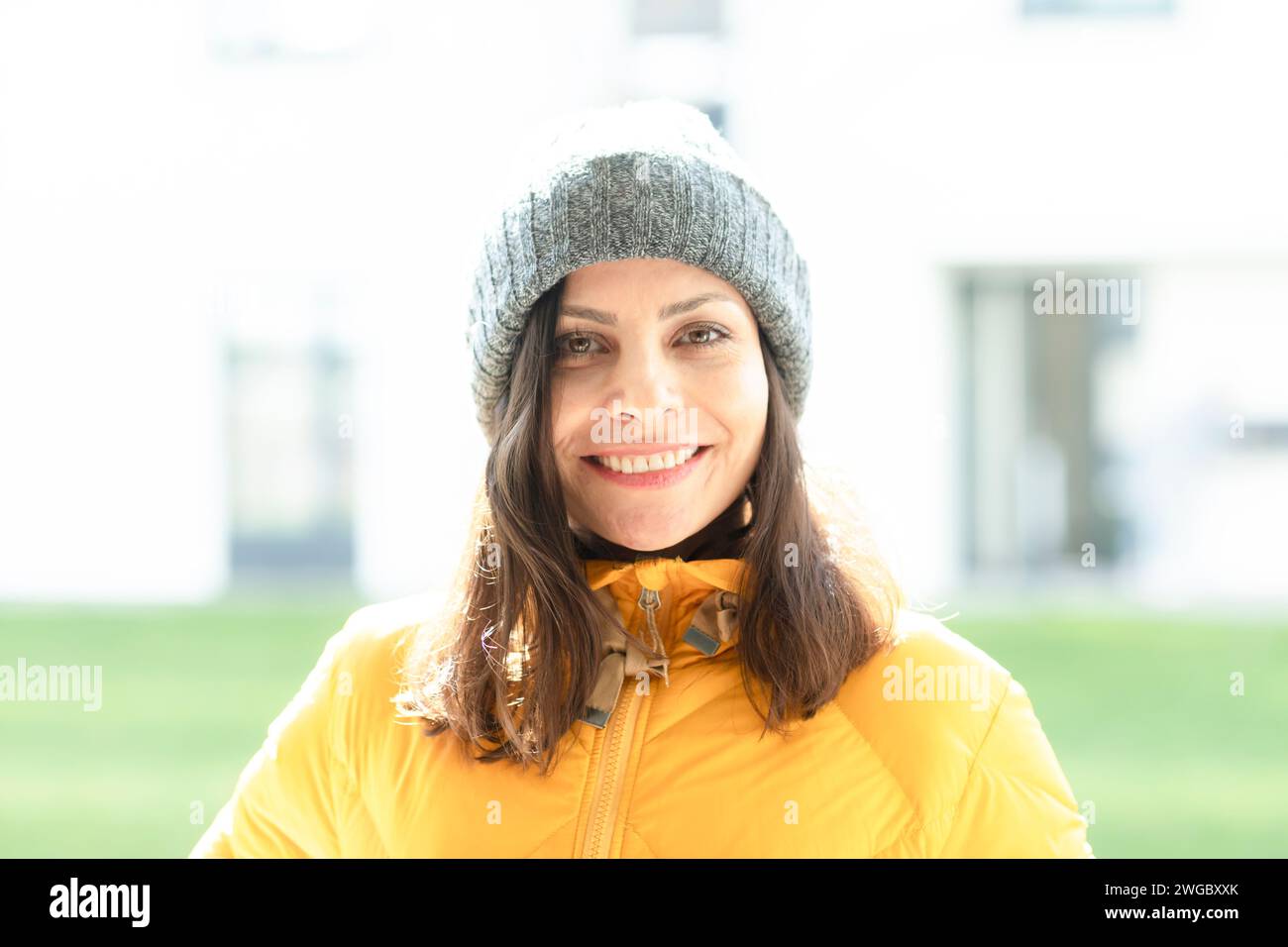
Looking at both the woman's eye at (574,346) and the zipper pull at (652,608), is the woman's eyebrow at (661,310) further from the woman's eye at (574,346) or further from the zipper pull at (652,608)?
the zipper pull at (652,608)

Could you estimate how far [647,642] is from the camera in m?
1.86

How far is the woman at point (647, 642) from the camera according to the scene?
170cm

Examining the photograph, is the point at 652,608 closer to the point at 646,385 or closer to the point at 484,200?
the point at 646,385

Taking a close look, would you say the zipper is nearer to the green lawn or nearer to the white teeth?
the white teeth

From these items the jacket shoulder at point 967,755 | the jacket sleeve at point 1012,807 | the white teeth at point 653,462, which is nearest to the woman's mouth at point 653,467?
the white teeth at point 653,462

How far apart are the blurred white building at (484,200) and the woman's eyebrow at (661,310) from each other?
26.9ft

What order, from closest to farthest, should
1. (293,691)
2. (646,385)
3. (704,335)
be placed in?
(646,385) → (704,335) → (293,691)

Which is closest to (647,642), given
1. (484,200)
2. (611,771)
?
(611,771)

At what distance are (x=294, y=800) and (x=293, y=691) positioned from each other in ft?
18.7

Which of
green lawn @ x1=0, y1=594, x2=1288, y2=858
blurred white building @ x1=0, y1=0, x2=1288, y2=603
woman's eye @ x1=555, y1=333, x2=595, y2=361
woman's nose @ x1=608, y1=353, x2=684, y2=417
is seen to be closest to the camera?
woman's nose @ x1=608, y1=353, x2=684, y2=417

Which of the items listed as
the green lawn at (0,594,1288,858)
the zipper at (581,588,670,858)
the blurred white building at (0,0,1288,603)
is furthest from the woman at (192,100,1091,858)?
the blurred white building at (0,0,1288,603)

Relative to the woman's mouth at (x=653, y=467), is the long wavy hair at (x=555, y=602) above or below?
below

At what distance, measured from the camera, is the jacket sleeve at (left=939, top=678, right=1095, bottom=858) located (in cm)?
165
